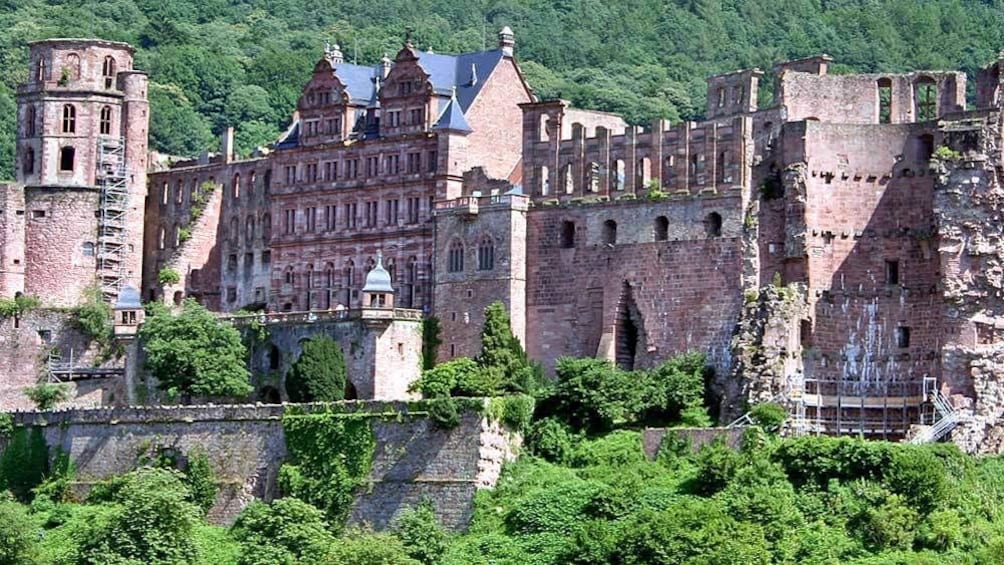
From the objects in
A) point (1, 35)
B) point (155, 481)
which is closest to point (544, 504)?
point (155, 481)

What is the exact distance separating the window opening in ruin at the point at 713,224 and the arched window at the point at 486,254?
8227 millimetres

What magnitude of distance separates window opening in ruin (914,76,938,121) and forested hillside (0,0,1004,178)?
38.9 metres

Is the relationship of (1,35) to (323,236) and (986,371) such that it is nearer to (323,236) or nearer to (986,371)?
(323,236)

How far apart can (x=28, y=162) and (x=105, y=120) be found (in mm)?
3281

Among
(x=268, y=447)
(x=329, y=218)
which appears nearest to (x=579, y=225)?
(x=329, y=218)

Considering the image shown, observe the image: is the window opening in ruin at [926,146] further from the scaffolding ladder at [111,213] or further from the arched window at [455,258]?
the scaffolding ladder at [111,213]

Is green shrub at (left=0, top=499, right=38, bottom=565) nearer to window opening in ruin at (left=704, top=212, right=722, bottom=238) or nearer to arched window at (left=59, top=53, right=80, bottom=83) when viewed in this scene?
window opening in ruin at (left=704, top=212, right=722, bottom=238)

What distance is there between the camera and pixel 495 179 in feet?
345

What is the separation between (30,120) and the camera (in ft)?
381

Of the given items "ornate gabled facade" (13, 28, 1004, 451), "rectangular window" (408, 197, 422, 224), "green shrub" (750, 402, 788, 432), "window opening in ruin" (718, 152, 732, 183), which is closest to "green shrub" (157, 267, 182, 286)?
"ornate gabled facade" (13, 28, 1004, 451)

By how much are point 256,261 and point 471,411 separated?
22.9m

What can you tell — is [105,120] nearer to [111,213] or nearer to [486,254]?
[111,213]

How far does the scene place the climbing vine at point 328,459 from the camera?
9450 centimetres

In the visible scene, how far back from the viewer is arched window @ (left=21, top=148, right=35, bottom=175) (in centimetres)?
11550
